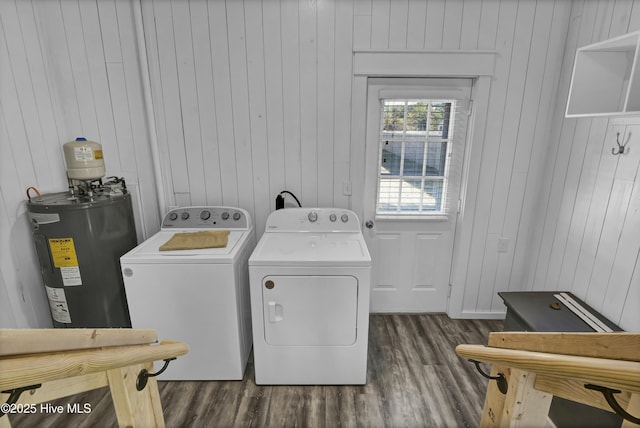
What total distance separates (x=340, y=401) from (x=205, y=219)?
5.17 ft

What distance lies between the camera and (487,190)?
8.32 feet

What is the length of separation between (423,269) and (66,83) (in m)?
3.11

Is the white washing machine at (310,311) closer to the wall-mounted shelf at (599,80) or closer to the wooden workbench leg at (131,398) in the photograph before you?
the wooden workbench leg at (131,398)

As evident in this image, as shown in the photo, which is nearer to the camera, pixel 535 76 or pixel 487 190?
pixel 535 76

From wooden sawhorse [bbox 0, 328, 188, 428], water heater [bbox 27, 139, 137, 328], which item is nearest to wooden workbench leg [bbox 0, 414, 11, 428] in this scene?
wooden sawhorse [bbox 0, 328, 188, 428]

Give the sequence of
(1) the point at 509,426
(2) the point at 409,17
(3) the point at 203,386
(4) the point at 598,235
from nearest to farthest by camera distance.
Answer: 1. (1) the point at 509,426
2. (4) the point at 598,235
3. (3) the point at 203,386
4. (2) the point at 409,17

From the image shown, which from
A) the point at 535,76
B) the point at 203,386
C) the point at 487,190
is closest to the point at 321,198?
the point at 487,190

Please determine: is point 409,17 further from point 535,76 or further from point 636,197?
point 636,197

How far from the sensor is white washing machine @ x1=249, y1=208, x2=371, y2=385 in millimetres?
1857

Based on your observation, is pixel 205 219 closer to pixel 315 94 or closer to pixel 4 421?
pixel 315 94

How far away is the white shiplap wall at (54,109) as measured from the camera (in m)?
1.95

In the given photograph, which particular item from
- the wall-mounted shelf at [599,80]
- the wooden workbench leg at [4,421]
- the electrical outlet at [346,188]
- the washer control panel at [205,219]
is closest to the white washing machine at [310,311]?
the washer control panel at [205,219]

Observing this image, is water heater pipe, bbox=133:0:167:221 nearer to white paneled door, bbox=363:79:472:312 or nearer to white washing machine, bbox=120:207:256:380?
white washing machine, bbox=120:207:256:380

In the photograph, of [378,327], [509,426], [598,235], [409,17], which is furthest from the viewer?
[378,327]
